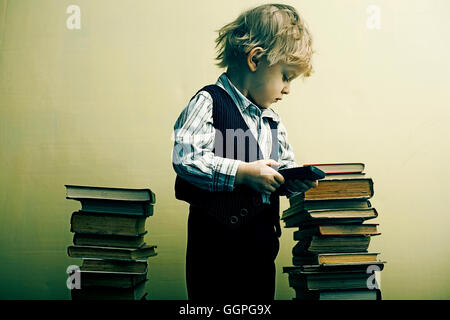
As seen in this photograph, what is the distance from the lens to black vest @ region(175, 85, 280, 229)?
1017mm

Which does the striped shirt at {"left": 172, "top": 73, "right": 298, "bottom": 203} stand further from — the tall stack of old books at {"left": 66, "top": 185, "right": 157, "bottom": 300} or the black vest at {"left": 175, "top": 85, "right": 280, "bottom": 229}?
the tall stack of old books at {"left": 66, "top": 185, "right": 157, "bottom": 300}

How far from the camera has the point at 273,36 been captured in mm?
1119

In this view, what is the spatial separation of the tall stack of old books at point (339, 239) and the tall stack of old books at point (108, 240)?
439 mm

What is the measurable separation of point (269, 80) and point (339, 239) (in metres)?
0.47

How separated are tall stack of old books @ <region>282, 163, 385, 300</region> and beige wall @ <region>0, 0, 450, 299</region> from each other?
0.33m

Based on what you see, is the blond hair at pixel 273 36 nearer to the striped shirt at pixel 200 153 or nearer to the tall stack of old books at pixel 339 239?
the striped shirt at pixel 200 153

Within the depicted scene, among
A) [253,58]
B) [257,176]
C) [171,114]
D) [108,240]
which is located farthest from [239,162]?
[171,114]

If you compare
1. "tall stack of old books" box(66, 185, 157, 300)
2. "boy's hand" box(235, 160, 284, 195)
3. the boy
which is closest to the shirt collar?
the boy

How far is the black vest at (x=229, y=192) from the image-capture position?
102cm

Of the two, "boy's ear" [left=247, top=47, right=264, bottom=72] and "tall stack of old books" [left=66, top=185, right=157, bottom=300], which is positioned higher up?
"boy's ear" [left=247, top=47, right=264, bottom=72]

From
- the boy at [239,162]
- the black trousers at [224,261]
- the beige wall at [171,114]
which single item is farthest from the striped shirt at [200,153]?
the beige wall at [171,114]

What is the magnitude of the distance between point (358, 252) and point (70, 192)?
2.56 ft

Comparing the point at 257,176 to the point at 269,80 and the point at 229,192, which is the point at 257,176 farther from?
the point at 269,80
